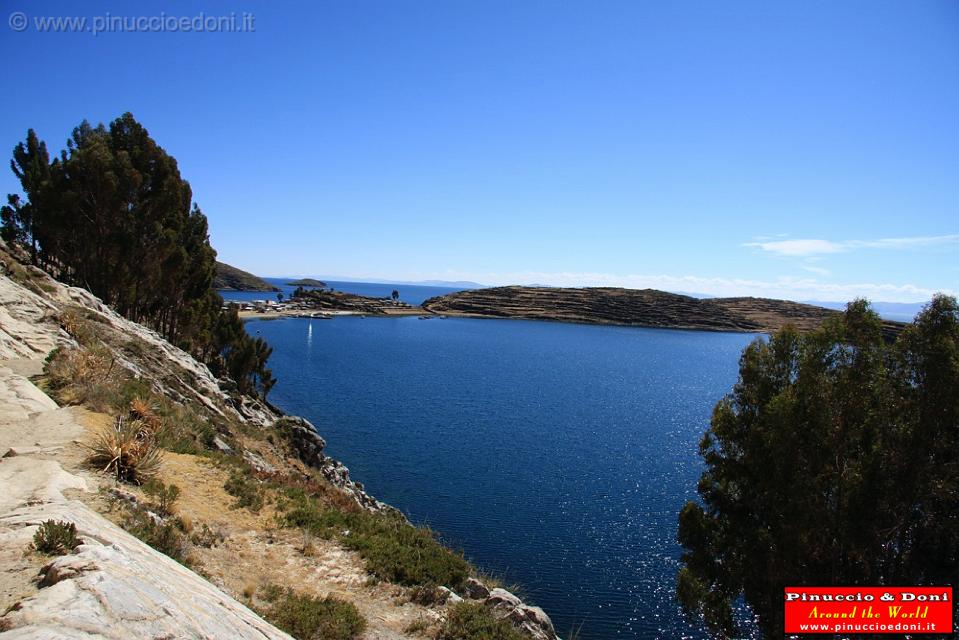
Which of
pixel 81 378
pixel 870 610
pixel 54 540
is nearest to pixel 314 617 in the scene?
pixel 54 540

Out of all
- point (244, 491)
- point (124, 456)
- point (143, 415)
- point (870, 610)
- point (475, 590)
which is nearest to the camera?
point (124, 456)

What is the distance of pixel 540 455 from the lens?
42750 mm

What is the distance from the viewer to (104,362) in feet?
55.9

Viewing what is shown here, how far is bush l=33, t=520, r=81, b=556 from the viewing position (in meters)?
5.78

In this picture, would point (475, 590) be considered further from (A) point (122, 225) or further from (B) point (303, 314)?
(B) point (303, 314)

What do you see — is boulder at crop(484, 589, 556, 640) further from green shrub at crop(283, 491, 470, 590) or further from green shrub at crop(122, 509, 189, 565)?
green shrub at crop(122, 509, 189, 565)

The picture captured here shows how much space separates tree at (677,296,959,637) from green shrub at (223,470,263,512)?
1595 cm

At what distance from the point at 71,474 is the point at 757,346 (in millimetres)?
22331

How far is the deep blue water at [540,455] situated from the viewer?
25578 millimetres

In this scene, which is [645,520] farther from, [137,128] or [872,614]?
[137,128]

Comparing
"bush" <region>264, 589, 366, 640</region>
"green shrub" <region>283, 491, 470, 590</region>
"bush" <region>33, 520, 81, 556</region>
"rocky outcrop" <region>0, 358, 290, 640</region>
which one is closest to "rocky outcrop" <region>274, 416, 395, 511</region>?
"green shrub" <region>283, 491, 470, 590</region>

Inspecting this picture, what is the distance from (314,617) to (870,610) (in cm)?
1701

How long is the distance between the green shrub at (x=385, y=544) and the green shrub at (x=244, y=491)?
2.65 ft

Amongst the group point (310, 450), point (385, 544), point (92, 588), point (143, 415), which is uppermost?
point (92, 588)
